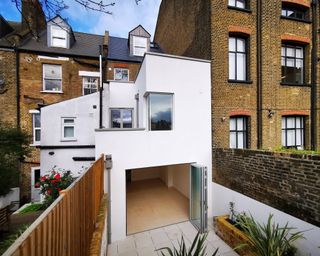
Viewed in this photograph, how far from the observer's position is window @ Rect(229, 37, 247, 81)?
25.9 ft

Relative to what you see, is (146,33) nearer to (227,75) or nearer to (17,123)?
(227,75)

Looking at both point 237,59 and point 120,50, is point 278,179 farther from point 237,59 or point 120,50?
point 120,50

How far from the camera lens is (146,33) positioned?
44.3 feet

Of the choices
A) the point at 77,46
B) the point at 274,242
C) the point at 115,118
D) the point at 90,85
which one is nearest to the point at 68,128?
the point at 115,118

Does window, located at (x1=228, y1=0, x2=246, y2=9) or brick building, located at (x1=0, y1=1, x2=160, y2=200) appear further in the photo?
brick building, located at (x1=0, y1=1, x2=160, y2=200)

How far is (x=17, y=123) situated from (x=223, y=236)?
12050 mm

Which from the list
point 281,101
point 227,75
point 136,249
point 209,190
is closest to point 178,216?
point 209,190

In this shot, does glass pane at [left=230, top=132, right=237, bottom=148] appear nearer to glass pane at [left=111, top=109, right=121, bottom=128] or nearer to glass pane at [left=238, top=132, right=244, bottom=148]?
glass pane at [left=238, top=132, right=244, bottom=148]

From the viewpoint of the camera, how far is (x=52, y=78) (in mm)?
10852

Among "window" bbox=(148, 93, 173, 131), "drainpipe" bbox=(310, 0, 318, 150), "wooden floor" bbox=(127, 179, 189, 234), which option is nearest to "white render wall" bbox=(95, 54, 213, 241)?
"window" bbox=(148, 93, 173, 131)

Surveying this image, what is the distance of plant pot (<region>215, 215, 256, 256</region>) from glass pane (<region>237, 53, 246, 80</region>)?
6.06 m

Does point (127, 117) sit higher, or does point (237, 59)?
point (237, 59)

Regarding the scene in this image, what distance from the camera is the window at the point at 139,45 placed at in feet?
43.6

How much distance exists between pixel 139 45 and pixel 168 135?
982 centimetres
